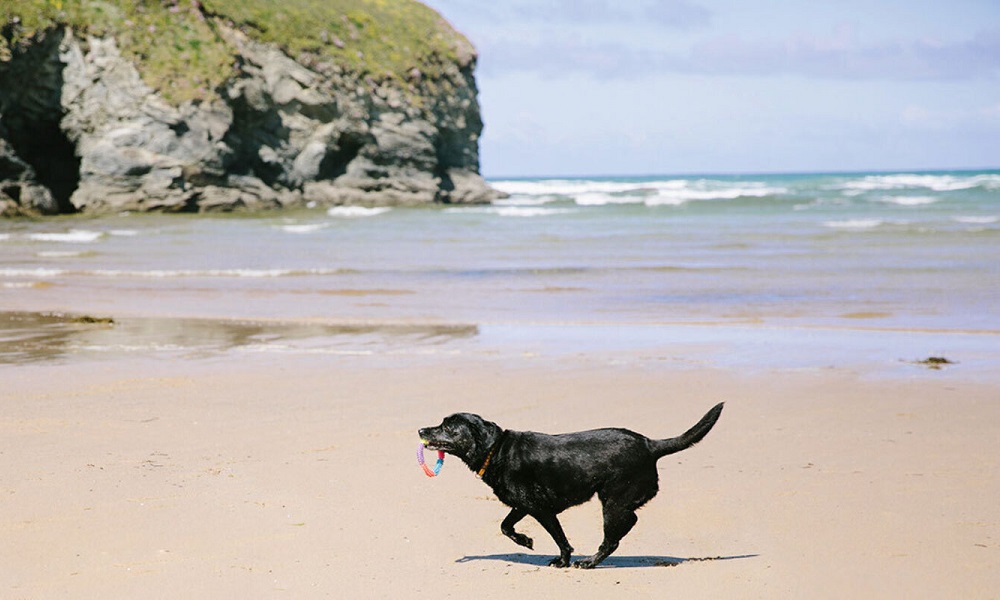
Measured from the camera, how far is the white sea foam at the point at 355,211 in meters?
43.9

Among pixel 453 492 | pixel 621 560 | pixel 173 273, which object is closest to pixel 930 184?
pixel 173 273

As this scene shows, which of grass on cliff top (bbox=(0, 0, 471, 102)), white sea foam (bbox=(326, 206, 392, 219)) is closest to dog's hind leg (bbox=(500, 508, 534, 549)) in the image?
white sea foam (bbox=(326, 206, 392, 219))

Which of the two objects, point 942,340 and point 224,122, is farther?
point 224,122

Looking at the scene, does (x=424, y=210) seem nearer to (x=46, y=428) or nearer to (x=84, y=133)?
(x=84, y=133)

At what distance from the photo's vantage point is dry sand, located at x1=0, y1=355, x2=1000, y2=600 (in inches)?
158

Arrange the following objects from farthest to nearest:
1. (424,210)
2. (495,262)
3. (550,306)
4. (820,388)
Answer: (424,210), (495,262), (550,306), (820,388)

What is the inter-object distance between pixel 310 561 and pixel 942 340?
8701mm

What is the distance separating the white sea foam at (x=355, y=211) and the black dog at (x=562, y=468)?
3878 centimetres

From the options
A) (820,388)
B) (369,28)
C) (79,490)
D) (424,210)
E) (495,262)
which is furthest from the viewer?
(369,28)

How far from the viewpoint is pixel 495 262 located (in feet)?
73.6

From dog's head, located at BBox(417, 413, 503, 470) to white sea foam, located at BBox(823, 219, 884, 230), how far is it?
30474 mm

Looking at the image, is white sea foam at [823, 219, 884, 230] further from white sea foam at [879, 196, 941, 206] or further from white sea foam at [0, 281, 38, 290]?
white sea foam at [0, 281, 38, 290]

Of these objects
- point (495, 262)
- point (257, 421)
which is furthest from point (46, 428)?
point (495, 262)

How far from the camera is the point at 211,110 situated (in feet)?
147
